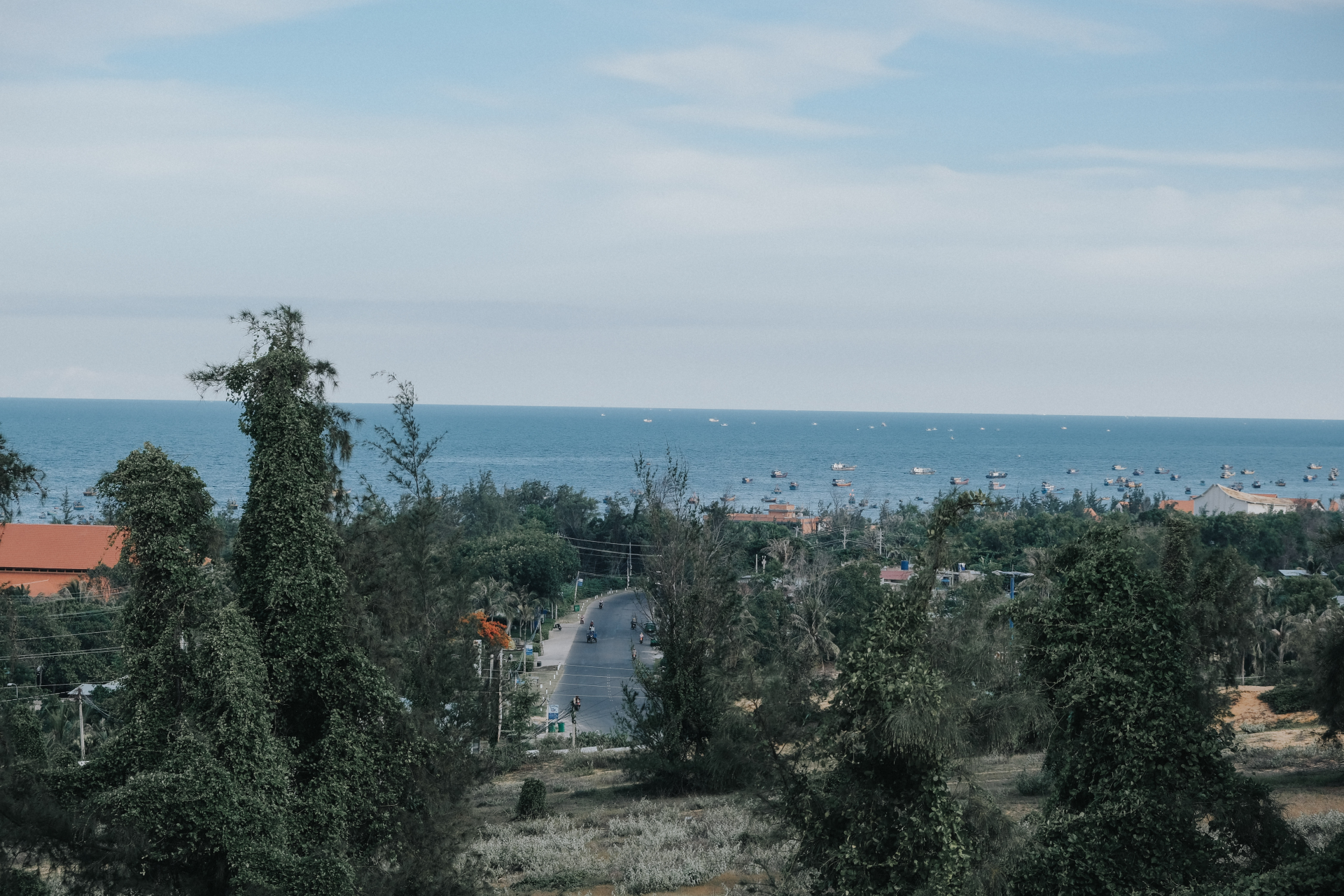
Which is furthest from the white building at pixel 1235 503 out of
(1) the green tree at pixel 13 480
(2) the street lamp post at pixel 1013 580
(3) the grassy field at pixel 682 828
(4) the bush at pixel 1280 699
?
(1) the green tree at pixel 13 480

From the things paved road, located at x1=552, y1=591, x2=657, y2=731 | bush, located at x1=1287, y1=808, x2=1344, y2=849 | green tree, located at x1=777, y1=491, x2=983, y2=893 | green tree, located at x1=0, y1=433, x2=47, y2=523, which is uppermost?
green tree, located at x1=0, y1=433, x2=47, y2=523

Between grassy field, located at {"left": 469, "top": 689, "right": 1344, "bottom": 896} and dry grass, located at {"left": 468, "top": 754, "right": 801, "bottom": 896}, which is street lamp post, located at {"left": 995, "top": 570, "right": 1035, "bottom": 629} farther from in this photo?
dry grass, located at {"left": 468, "top": 754, "right": 801, "bottom": 896}

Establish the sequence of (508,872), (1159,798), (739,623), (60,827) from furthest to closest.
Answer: (739,623) → (508,872) → (1159,798) → (60,827)

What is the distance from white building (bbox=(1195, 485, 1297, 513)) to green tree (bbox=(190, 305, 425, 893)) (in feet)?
274

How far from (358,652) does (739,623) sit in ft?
43.2

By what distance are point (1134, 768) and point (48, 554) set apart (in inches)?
2031

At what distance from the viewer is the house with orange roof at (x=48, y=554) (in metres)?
47.2

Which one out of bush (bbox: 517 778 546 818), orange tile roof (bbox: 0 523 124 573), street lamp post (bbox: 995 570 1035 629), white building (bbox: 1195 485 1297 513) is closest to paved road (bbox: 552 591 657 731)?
street lamp post (bbox: 995 570 1035 629)

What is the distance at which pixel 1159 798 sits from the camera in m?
10.2

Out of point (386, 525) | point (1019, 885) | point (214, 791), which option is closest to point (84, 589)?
point (386, 525)

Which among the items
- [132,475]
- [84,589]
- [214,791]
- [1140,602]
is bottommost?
[84,589]

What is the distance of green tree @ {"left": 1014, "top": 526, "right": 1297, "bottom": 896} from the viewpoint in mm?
10227

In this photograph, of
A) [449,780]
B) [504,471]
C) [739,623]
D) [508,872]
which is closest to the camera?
[449,780]

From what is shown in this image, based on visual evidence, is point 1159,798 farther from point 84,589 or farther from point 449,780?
point 84,589
